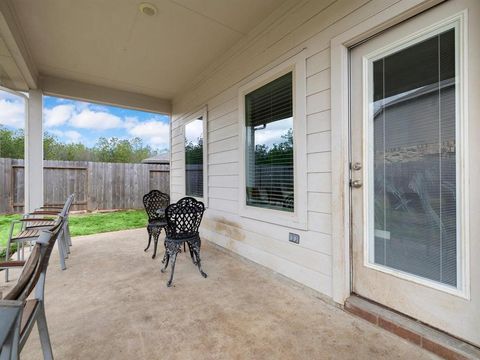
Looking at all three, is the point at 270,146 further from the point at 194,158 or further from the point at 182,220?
the point at 194,158

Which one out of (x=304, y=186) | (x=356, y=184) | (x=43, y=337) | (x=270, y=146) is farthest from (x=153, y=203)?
(x=356, y=184)

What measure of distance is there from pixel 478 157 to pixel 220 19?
2.62m

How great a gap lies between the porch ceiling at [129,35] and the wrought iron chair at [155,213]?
2010 mm

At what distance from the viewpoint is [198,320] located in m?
1.81

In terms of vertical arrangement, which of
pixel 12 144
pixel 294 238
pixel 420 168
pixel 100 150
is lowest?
pixel 294 238

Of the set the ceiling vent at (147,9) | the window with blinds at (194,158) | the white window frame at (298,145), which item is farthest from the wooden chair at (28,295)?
the window with blinds at (194,158)

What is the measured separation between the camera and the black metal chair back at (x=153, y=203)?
3523mm

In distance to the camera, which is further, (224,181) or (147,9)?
(224,181)

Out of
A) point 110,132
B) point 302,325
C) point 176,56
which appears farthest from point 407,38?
point 110,132

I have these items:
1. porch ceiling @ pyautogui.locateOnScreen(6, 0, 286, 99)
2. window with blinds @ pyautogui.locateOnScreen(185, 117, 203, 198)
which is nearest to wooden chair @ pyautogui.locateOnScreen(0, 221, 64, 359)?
porch ceiling @ pyautogui.locateOnScreen(6, 0, 286, 99)

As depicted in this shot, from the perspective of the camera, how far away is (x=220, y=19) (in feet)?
8.80

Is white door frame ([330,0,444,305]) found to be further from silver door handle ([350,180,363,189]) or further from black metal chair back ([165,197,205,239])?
black metal chair back ([165,197,205,239])

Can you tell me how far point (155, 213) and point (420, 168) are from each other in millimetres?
3203

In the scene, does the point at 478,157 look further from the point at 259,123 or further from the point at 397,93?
the point at 259,123
